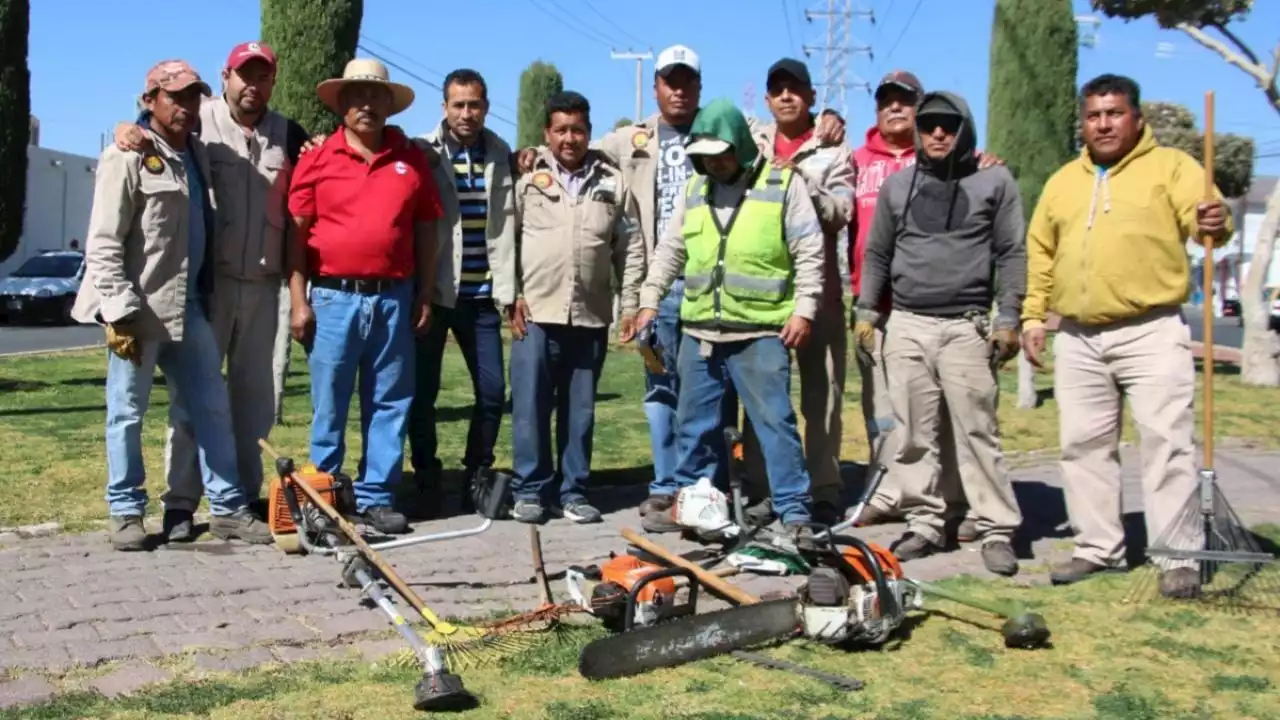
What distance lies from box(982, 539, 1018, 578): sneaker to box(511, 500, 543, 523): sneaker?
2.27 meters

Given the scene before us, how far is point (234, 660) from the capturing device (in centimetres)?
437

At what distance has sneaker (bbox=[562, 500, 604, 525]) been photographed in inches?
270

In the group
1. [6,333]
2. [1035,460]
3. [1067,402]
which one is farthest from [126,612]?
[6,333]

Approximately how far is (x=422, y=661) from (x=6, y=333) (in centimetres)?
2479

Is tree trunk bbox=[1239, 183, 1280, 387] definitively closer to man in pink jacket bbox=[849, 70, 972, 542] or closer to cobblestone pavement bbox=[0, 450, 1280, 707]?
cobblestone pavement bbox=[0, 450, 1280, 707]

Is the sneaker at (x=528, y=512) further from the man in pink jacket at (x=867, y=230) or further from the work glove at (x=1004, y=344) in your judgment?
the work glove at (x=1004, y=344)

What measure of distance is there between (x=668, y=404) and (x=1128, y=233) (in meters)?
2.58

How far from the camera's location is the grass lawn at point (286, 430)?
24.7 feet

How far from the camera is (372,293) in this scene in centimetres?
646

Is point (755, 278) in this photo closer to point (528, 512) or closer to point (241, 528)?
point (528, 512)

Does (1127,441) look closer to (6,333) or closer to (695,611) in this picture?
(695,611)

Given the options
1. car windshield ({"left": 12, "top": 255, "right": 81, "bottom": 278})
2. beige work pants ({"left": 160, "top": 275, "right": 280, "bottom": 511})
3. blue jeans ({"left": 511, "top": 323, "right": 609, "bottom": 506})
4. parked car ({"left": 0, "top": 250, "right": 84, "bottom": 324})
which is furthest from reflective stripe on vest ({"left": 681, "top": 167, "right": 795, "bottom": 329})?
car windshield ({"left": 12, "top": 255, "right": 81, "bottom": 278})

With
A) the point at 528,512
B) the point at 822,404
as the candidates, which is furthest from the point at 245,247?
the point at 822,404

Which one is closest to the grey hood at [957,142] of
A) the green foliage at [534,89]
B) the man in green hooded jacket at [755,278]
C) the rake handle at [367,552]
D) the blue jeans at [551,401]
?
the man in green hooded jacket at [755,278]
